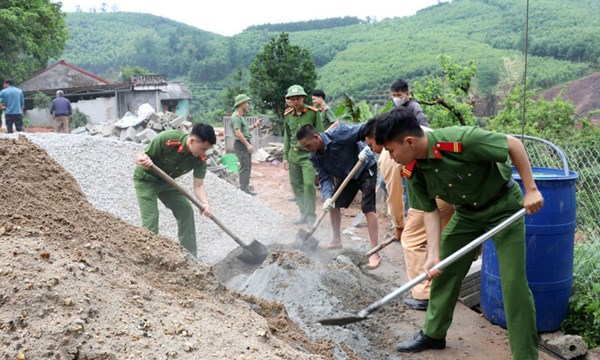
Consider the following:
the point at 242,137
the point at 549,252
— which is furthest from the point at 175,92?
the point at 549,252

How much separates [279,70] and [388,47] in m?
37.1

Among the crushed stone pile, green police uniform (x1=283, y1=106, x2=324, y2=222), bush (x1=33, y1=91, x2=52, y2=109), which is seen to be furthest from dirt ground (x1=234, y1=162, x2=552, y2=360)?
bush (x1=33, y1=91, x2=52, y2=109)

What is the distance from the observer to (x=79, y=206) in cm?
339

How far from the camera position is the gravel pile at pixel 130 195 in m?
6.71

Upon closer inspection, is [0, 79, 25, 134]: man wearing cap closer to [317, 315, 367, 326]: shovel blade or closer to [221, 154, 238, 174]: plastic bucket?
[221, 154, 238, 174]: plastic bucket

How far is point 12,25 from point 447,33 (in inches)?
1565

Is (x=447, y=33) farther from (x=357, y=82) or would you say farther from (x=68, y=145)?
(x=68, y=145)

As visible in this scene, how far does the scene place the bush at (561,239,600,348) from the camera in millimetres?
3760

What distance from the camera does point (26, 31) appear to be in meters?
28.0

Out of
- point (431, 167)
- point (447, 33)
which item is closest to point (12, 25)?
point (431, 167)

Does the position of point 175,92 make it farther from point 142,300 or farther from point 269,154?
point 142,300

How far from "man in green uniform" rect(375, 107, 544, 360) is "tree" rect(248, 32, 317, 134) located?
1290 cm

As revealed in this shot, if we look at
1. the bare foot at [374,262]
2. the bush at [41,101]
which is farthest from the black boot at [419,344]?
the bush at [41,101]

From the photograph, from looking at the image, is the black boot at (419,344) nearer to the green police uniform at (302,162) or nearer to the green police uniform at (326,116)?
the green police uniform at (302,162)
